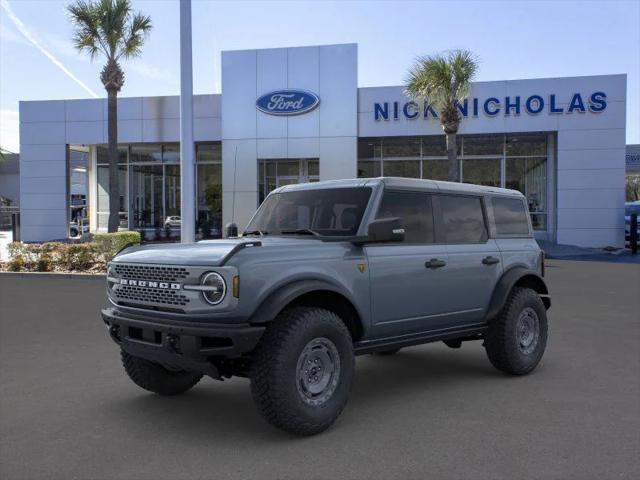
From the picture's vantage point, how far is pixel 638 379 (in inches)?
238

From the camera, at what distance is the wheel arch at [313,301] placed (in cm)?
426

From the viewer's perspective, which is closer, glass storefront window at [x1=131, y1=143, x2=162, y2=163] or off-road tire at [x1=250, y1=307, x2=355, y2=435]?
off-road tire at [x1=250, y1=307, x2=355, y2=435]


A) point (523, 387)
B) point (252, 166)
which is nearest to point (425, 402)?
point (523, 387)

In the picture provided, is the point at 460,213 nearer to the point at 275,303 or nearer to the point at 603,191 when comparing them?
the point at 275,303

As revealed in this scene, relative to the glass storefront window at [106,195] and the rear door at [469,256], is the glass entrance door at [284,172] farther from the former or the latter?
the rear door at [469,256]

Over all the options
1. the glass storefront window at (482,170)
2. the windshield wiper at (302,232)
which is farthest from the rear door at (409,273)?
the glass storefront window at (482,170)

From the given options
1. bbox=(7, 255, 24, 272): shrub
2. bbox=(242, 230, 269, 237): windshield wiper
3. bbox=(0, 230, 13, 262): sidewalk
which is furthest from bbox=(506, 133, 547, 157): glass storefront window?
bbox=(242, 230, 269, 237): windshield wiper

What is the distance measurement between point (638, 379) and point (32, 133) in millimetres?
28468

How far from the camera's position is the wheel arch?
426 centimetres

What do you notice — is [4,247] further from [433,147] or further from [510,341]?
[510,341]

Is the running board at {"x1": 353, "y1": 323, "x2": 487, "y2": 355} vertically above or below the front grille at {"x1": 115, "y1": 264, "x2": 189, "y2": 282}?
below

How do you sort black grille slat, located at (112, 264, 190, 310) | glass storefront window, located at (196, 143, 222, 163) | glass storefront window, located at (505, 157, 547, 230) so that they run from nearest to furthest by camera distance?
black grille slat, located at (112, 264, 190, 310)
glass storefront window, located at (505, 157, 547, 230)
glass storefront window, located at (196, 143, 222, 163)

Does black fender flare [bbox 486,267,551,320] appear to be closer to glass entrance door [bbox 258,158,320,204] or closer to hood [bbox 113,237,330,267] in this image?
hood [bbox 113,237,330,267]

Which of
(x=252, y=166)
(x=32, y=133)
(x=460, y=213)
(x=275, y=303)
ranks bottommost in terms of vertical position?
(x=275, y=303)
